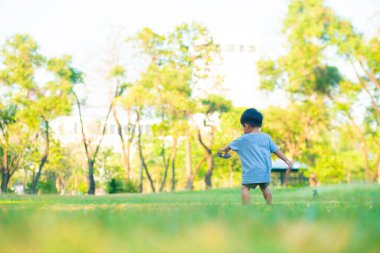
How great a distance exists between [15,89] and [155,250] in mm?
36651

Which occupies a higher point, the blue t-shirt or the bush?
the blue t-shirt

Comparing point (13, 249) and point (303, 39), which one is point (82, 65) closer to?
point (303, 39)

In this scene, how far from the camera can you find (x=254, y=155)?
7.77 meters

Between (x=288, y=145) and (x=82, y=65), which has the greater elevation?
(x=82, y=65)

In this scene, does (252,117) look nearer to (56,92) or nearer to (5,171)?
(56,92)

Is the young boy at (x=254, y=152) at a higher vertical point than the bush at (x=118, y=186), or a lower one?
higher

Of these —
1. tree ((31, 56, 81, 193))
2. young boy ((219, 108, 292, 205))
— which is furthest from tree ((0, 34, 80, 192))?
young boy ((219, 108, 292, 205))

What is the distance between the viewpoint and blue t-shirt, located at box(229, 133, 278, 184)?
305 inches

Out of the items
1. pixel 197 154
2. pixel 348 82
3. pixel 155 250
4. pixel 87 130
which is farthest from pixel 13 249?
pixel 197 154

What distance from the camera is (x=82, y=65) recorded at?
124 ft

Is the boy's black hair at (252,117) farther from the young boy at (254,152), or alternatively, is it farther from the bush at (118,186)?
the bush at (118,186)

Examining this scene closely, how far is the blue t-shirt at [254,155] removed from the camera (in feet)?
25.4

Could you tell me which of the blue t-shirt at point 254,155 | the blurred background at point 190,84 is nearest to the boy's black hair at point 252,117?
the blue t-shirt at point 254,155

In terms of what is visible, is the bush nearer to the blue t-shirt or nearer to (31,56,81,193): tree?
(31,56,81,193): tree
